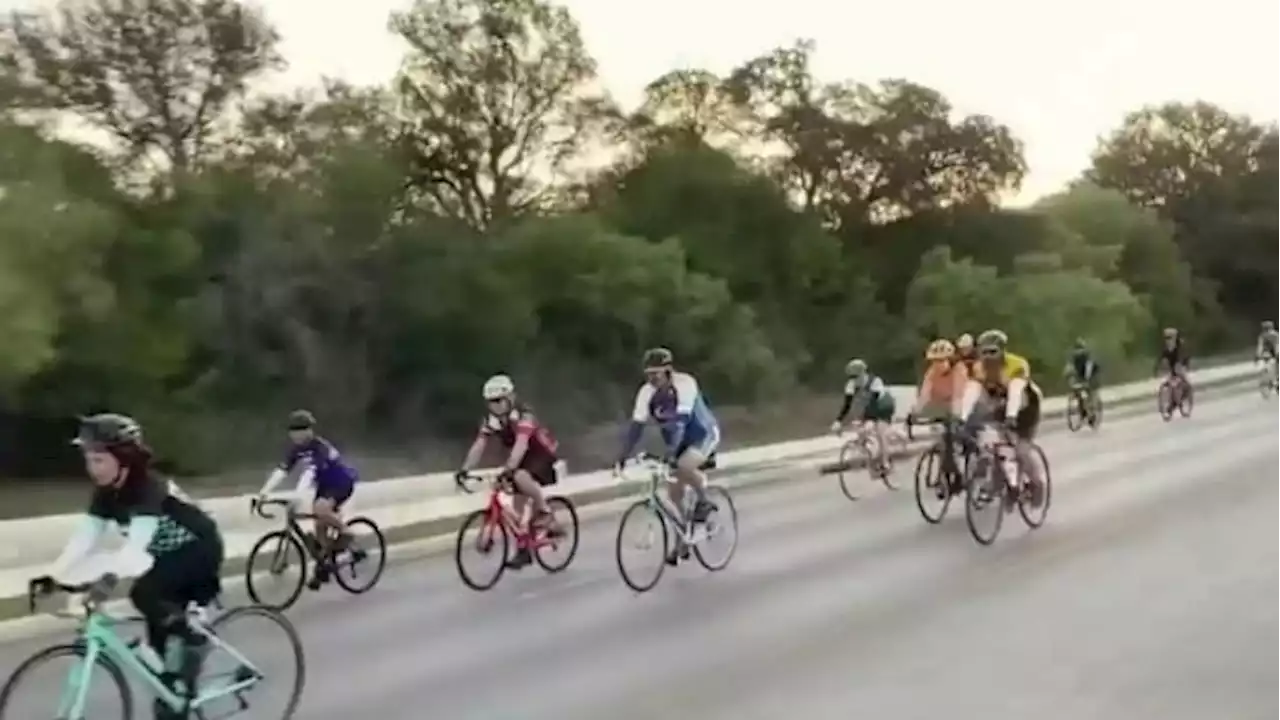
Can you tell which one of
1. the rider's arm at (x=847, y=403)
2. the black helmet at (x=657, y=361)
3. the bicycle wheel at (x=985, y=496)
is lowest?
the bicycle wheel at (x=985, y=496)

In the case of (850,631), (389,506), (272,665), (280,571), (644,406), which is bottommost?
(850,631)

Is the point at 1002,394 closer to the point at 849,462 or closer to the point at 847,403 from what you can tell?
the point at 847,403

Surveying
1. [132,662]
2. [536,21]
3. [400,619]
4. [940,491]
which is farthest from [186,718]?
[536,21]

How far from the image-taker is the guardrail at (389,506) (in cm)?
1630

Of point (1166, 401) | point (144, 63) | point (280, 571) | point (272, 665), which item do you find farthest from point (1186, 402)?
point (272, 665)

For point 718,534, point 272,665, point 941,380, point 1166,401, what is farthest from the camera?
point 1166,401

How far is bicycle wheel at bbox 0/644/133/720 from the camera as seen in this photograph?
7.23 m

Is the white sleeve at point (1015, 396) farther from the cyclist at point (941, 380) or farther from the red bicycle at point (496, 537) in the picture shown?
the red bicycle at point (496, 537)

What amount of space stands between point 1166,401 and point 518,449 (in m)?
23.3

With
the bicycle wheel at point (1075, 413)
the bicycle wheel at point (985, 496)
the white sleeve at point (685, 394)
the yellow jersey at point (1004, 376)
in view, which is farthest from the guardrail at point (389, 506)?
the yellow jersey at point (1004, 376)

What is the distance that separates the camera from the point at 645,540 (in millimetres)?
13570

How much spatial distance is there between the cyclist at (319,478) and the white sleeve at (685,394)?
243cm

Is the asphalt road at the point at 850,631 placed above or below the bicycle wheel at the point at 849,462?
below

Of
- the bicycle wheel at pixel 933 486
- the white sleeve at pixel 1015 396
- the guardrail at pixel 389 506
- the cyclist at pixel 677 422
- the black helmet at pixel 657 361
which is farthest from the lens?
the bicycle wheel at pixel 933 486
